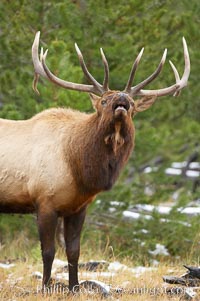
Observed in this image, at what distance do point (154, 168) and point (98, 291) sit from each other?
6.78m

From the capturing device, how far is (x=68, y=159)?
8.09m

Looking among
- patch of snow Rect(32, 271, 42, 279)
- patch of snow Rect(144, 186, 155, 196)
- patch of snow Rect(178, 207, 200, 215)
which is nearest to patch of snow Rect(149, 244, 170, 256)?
patch of snow Rect(178, 207, 200, 215)

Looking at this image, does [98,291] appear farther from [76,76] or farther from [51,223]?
[76,76]

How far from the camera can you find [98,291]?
25.0 ft

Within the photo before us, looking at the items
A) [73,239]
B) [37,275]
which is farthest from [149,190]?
[73,239]

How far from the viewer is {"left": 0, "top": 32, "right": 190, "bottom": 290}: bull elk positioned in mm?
7844

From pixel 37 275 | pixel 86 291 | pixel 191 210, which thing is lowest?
pixel 191 210

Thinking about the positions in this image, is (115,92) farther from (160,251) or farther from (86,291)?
(160,251)

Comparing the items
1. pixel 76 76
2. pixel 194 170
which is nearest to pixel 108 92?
pixel 76 76

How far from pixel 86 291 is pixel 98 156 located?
4.23 ft

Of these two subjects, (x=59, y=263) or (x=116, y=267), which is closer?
(x=116, y=267)

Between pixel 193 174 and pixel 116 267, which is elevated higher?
pixel 116 267

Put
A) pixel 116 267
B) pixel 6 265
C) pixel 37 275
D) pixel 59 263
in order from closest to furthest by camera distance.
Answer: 1. pixel 37 275
2. pixel 116 267
3. pixel 6 265
4. pixel 59 263

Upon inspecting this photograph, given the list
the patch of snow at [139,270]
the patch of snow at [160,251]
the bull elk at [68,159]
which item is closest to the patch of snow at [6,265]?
the patch of snow at [139,270]
